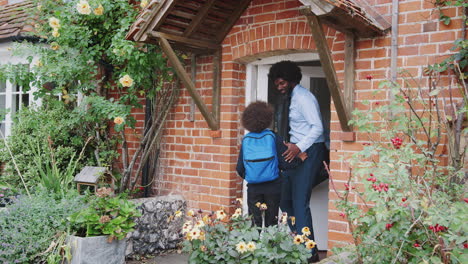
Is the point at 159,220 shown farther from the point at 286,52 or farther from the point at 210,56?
the point at 286,52

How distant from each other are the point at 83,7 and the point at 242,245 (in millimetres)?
3605

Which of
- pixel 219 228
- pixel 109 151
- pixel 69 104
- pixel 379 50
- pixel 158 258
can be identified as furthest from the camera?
pixel 69 104

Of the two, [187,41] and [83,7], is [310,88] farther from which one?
[83,7]

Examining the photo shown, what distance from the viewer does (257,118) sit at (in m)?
4.57

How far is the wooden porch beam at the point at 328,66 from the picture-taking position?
380cm

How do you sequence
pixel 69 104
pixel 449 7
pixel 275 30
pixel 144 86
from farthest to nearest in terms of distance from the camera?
pixel 69 104, pixel 144 86, pixel 275 30, pixel 449 7

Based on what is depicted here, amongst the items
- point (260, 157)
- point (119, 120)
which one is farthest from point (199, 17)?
point (260, 157)

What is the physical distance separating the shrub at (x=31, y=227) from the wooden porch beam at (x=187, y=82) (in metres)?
1.60

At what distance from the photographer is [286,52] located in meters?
5.16

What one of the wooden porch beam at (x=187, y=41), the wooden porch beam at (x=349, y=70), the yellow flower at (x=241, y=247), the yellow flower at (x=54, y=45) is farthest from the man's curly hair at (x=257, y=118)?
the yellow flower at (x=54, y=45)

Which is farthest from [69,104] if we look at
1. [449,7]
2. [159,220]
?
[449,7]

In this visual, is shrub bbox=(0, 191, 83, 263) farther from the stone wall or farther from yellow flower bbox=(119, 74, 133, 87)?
yellow flower bbox=(119, 74, 133, 87)

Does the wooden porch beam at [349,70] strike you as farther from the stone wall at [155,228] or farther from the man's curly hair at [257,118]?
the stone wall at [155,228]

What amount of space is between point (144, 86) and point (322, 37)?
2.76 meters
